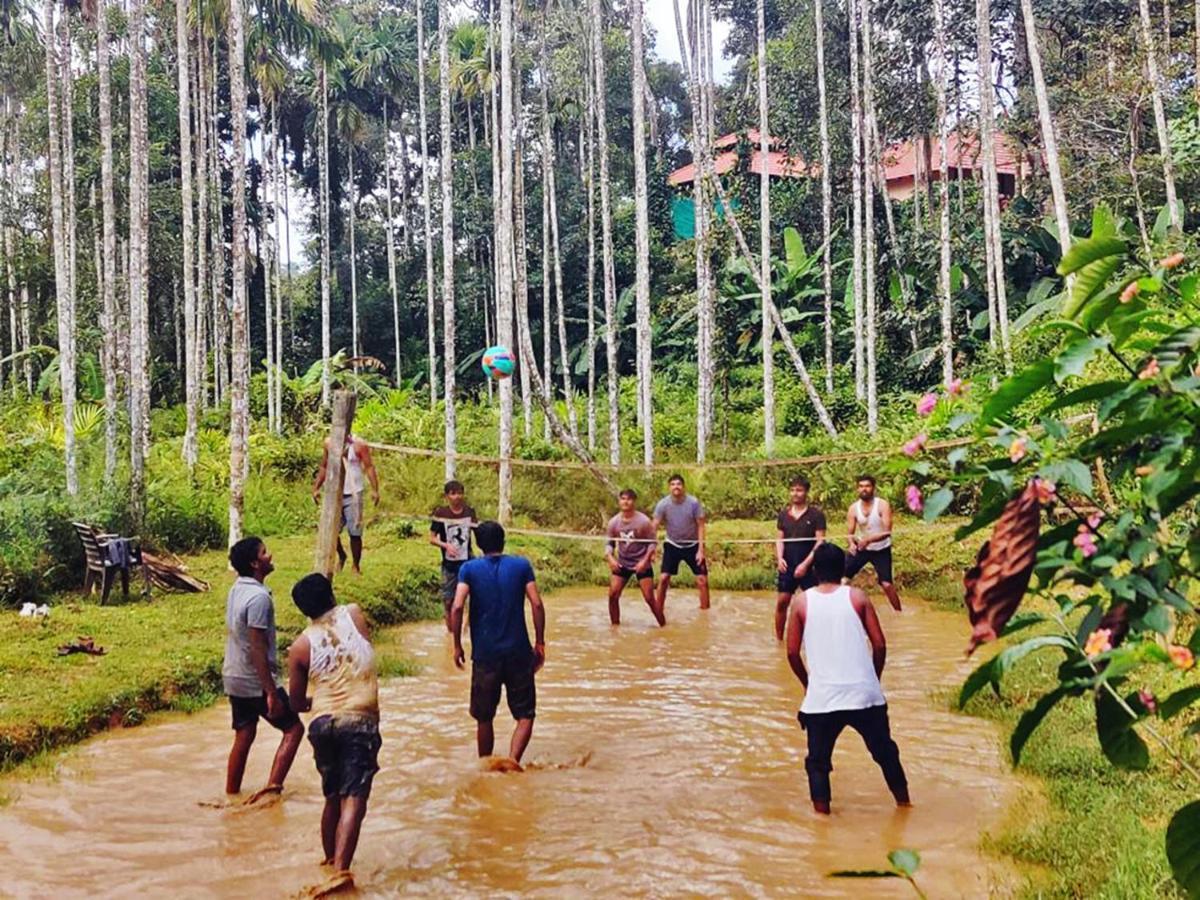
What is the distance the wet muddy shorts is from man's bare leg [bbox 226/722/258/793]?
4.70 m

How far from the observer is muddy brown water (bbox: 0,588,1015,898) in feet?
15.7

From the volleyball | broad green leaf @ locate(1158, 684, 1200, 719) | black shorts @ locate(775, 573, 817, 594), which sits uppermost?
the volleyball

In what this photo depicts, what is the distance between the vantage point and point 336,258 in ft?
114

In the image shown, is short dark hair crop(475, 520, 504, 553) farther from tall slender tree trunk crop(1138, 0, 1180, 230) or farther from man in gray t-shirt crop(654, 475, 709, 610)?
tall slender tree trunk crop(1138, 0, 1180, 230)

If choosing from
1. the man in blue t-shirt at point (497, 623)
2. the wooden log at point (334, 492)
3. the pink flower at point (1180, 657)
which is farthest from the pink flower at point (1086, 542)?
the wooden log at point (334, 492)

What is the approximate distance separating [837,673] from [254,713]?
122 inches

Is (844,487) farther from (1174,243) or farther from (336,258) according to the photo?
(336,258)

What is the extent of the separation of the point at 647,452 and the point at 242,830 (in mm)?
13176

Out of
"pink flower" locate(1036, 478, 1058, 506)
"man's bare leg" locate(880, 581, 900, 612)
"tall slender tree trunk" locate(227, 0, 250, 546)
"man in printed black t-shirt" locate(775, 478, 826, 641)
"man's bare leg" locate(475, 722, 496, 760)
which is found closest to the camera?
"pink flower" locate(1036, 478, 1058, 506)

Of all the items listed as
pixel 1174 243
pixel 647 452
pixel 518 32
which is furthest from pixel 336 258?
pixel 1174 243

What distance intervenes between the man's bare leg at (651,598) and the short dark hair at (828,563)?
200 inches

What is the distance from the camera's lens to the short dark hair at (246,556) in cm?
557

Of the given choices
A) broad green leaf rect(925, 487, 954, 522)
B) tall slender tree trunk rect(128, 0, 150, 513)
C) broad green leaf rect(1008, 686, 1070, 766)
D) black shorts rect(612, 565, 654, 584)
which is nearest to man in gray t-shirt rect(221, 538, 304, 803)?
broad green leaf rect(925, 487, 954, 522)

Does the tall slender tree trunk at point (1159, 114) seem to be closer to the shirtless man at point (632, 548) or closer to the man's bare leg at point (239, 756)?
the shirtless man at point (632, 548)
